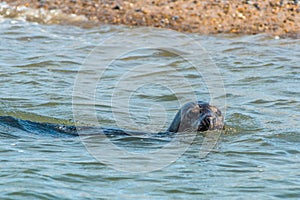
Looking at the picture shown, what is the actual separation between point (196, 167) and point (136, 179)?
23.4 inches

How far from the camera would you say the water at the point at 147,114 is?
5574mm

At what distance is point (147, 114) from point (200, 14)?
4.93 metres

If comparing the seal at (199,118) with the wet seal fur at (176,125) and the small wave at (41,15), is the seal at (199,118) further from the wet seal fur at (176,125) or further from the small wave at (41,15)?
the small wave at (41,15)

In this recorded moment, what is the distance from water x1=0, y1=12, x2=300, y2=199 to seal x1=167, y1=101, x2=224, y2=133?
0.15 metres

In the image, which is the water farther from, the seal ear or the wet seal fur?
the seal ear

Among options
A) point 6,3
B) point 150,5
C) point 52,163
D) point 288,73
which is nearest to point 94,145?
point 52,163

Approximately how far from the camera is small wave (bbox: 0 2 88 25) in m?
13.1

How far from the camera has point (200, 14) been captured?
12.9 metres

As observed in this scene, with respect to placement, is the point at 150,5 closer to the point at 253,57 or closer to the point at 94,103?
the point at 253,57

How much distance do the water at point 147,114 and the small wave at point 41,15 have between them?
0.90 ft

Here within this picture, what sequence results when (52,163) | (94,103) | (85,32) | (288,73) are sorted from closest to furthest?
(52,163), (94,103), (288,73), (85,32)

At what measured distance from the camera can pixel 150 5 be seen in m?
13.3

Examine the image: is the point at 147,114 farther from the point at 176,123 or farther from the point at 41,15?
the point at 41,15

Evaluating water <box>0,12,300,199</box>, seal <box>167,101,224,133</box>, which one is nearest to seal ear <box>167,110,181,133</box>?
seal <box>167,101,224,133</box>
